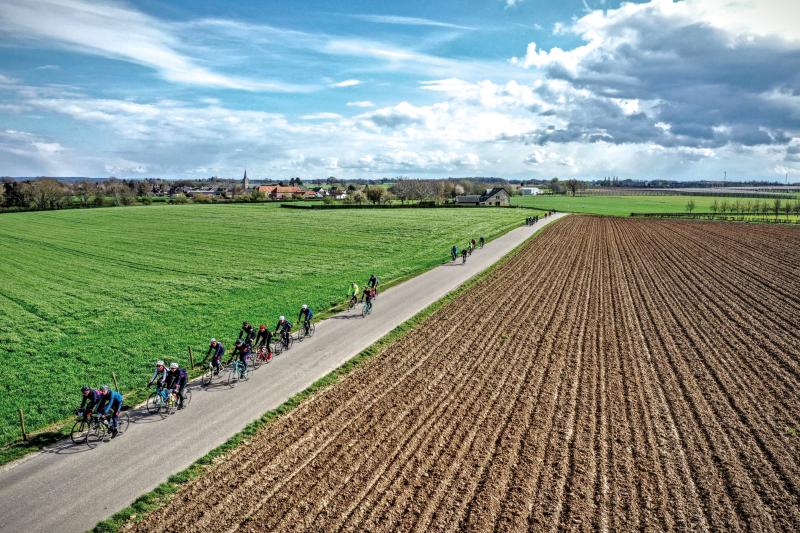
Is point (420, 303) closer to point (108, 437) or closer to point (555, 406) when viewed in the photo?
point (555, 406)

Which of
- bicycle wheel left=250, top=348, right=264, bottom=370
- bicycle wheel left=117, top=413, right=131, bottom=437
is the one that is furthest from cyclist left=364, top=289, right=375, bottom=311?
bicycle wheel left=117, top=413, right=131, bottom=437

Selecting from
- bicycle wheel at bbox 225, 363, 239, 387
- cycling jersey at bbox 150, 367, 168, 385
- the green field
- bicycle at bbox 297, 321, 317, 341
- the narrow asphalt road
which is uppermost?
the green field

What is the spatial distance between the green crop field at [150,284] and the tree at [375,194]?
177 feet

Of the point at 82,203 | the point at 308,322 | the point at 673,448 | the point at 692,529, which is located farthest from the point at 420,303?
the point at 82,203

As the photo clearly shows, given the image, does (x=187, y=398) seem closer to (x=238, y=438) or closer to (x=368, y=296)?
(x=238, y=438)

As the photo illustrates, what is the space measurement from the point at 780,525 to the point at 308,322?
670 inches

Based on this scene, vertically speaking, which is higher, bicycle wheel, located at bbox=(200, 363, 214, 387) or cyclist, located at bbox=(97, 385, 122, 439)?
cyclist, located at bbox=(97, 385, 122, 439)

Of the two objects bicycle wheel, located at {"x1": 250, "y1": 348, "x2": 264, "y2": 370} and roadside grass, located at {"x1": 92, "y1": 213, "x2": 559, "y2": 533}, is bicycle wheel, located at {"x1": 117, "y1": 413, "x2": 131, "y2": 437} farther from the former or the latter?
bicycle wheel, located at {"x1": 250, "y1": 348, "x2": 264, "y2": 370}

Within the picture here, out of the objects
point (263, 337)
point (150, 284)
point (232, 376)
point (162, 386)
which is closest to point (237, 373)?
point (232, 376)

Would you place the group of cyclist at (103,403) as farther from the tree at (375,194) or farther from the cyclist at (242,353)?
the tree at (375,194)

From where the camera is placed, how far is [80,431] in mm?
14039

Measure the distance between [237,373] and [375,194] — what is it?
117 meters

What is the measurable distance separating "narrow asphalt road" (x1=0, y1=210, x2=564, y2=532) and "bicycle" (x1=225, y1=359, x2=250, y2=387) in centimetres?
32

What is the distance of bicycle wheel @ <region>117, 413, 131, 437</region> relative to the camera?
14087mm
